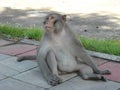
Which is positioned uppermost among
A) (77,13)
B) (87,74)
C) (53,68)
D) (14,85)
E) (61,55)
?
(77,13)

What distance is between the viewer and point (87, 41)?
6043mm

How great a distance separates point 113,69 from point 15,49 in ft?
6.64

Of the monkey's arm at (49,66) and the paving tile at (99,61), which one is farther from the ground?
the monkey's arm at (49,66)

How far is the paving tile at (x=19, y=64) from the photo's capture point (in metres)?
5.11


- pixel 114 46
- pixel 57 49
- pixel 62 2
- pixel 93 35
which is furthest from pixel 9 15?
pixel 57 49

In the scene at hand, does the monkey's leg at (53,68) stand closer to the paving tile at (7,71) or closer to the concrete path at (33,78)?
the concrete path at (33,78)

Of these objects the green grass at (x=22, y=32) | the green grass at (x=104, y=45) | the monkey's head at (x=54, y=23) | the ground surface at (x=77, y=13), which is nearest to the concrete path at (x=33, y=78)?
the green grass at (x=104, y=45)

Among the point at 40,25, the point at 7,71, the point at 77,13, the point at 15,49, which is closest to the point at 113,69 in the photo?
the point at 7,71

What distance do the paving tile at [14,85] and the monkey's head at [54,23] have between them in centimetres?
78

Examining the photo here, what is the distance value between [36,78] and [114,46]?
1663mm

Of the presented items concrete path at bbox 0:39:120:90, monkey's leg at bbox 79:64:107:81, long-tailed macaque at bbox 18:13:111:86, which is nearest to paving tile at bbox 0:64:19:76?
concrete path at bbox 0:39:120:90

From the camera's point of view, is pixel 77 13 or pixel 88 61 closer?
pixel 88 61

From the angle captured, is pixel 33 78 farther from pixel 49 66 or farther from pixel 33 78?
pixel 49 66

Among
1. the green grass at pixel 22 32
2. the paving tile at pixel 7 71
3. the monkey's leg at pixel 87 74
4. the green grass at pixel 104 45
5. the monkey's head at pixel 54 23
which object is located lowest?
the paving tile at pixel 7 71
